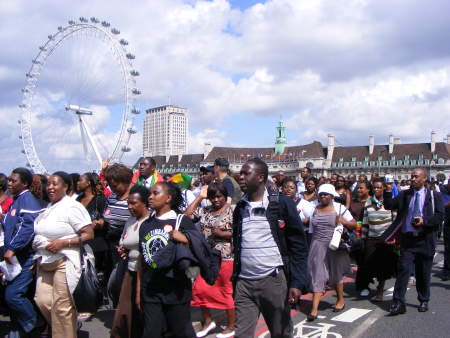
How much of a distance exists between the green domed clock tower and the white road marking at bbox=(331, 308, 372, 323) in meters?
134

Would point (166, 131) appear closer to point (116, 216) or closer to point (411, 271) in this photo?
point (411, 271)

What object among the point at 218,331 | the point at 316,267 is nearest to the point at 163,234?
the point at 218,331

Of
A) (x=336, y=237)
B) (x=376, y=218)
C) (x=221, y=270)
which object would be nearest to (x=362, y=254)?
(x=376, y=218)

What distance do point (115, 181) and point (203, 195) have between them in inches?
43.7

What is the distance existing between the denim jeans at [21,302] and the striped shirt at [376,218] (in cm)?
543

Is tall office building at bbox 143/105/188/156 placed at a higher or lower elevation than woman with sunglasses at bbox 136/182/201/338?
higher

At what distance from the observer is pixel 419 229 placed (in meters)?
7.25

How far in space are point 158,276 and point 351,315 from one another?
3.89 metres

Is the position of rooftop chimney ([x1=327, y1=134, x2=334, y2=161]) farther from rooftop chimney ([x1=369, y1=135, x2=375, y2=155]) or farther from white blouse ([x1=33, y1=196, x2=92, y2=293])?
white blouse ([x1=33, y1=196, x2=92, y2=293])

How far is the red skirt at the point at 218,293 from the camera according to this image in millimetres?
6188

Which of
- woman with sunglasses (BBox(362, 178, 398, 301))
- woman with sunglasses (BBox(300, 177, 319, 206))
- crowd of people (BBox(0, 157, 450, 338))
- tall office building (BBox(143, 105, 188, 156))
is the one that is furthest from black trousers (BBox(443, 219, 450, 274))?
tall office building (BBox(143, 105, 188, 156))

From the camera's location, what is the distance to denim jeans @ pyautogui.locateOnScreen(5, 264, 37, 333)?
536 cm

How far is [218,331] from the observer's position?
642cm

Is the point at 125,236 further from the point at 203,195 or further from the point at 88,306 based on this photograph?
the point at 203,195
